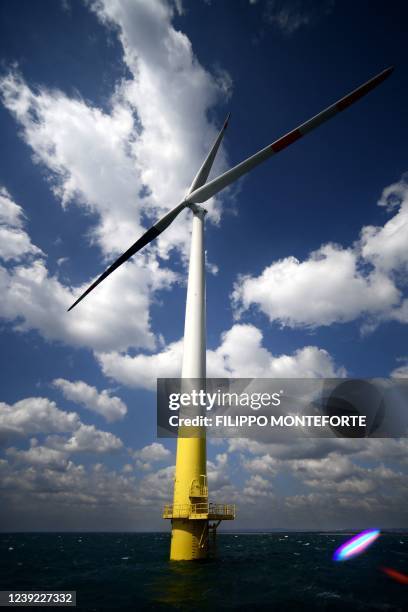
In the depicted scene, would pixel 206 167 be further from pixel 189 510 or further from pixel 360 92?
pixel 189 510

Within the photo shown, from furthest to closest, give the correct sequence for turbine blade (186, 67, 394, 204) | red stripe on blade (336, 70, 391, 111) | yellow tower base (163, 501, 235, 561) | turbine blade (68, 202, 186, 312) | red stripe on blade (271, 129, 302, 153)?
turbine blade (68, 202, 186, 312), red stripe on blade (271, 129, 302, 153), turbine blade (186, 67, 394, 204), red stripe on blade (336, 70, 391, 111), yellow tower base (163, 501, 235, 561)

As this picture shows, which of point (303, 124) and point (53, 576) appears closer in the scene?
point (53, 576)

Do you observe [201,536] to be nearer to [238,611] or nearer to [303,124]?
[238,611]

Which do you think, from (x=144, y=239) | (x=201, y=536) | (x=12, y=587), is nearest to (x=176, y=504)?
(x=201, y=536)

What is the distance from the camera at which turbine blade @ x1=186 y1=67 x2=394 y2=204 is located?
1597 inches

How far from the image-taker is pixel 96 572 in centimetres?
4041

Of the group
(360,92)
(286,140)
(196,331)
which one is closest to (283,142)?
(286,140)

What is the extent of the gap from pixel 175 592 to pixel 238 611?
20.1ft

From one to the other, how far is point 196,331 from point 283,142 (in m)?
24.8

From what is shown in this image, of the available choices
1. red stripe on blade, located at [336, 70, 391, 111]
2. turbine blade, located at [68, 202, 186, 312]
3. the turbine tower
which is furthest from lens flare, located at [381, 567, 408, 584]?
red stripe on blade, located at [336, 70, 391, 111]

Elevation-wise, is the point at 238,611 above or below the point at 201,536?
below

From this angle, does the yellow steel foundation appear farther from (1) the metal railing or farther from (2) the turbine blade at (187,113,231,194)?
(2) the turbine blade at (187,113,231,194)

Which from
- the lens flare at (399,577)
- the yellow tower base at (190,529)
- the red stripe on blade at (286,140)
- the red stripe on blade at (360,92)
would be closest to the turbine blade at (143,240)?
the red stripe on blade at (286,140)

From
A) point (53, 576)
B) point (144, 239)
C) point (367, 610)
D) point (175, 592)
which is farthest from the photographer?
point (144, 239)
